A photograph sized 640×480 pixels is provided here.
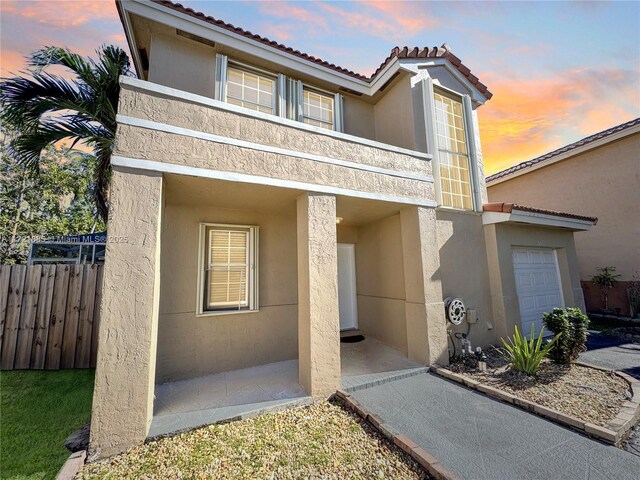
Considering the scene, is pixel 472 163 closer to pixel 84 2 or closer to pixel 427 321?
pixel 427 321

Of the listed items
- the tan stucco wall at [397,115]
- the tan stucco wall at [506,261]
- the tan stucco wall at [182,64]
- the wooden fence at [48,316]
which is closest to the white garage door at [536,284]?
the tan stucco wall at [506,261]

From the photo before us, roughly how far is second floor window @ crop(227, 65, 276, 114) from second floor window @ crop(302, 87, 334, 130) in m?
0.97

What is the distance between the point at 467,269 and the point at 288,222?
5200 millimetres

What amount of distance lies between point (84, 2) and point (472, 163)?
10.7m

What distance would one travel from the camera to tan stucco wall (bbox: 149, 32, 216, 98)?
580cm

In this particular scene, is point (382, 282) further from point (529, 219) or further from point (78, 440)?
point (78, 440)

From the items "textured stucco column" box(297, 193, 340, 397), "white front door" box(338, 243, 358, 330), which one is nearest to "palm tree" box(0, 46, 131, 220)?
"textured stucco column" box(297, 193, 340, 397)

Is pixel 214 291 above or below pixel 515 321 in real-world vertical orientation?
above

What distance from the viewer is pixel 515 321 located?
734 cm

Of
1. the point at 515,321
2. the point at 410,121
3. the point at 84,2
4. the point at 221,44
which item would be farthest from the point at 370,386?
the point at 84,2

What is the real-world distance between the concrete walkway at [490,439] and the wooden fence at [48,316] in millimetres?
6313

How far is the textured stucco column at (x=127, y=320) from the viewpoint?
3.37 meters

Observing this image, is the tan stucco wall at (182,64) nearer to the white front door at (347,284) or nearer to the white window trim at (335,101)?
the white window trim at (335,101)

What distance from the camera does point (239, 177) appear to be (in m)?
4.53
